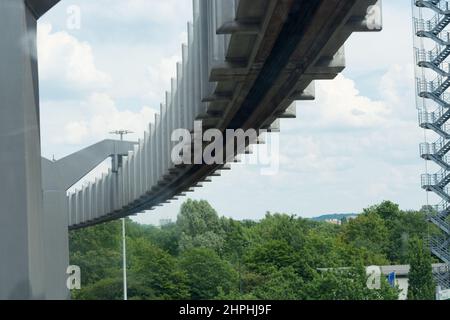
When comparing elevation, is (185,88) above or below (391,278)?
above

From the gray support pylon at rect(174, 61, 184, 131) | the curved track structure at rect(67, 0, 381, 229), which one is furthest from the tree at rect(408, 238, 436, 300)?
the gray support pylon at rect(174, 61, 184, 131)

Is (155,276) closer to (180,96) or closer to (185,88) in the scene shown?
(180,96)

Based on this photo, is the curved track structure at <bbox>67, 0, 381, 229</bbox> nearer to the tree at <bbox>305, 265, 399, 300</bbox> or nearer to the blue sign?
the blue sign

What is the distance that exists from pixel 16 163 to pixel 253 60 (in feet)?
Result: 9.97

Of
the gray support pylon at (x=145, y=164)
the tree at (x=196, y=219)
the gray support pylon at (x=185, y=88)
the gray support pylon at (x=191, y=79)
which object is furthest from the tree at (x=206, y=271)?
the gray support pylon at (x=191, y=79)

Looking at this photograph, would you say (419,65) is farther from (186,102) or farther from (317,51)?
(317,51)

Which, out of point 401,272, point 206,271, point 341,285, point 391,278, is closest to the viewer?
point 391,278

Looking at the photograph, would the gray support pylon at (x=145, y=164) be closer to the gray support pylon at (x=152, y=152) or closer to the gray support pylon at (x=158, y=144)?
the gray support pylon at (x=152, y=152)

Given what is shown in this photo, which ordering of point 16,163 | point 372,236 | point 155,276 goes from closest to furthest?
point 16,163 → point 372,236 → point 155,276

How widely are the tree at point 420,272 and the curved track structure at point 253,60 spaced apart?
4912 mm

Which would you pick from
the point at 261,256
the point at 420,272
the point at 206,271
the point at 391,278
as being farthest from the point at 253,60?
the point at 206,271

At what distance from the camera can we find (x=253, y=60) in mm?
7344
